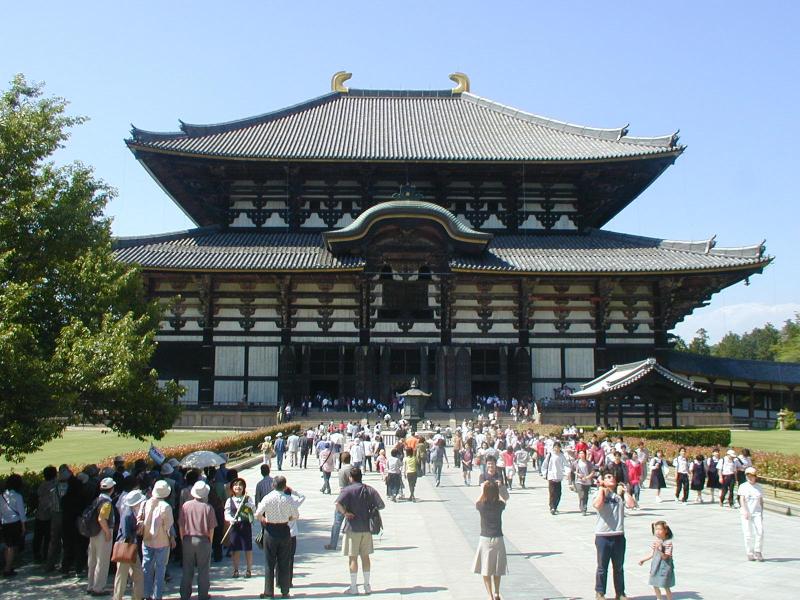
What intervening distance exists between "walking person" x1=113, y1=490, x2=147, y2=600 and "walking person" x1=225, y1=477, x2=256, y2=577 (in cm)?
185

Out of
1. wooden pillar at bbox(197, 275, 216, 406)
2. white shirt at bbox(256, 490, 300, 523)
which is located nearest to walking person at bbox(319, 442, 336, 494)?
white shirt at bbox(256, 490, 300, 523)

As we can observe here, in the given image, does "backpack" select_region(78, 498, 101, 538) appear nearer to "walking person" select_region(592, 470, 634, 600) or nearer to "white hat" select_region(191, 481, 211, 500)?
"white hat" select_region(191, 481, 211, 500)

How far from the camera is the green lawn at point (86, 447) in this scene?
76.2 feet

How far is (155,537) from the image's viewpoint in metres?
10.7

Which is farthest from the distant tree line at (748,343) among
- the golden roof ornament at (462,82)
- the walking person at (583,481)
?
the walking person at (583,481)

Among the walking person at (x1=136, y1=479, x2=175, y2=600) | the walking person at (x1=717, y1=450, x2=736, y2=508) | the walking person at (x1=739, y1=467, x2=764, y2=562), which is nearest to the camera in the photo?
the walking person at (x1=136, y1=479, x2=175, y2=600)

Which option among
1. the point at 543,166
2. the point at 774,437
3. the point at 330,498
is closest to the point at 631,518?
the point at 330,498

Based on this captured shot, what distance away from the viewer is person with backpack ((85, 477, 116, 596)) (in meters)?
11.6

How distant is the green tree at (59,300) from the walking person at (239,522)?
3222 millimetres

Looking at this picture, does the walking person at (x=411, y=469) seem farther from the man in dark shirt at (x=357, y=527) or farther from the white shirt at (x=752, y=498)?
the man in dark shirt at (x=357, y=527)

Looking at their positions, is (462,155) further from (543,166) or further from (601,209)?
(601,209)

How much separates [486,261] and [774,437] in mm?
16821

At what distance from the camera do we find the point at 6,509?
12.7 metres

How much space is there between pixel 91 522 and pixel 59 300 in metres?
5.22
